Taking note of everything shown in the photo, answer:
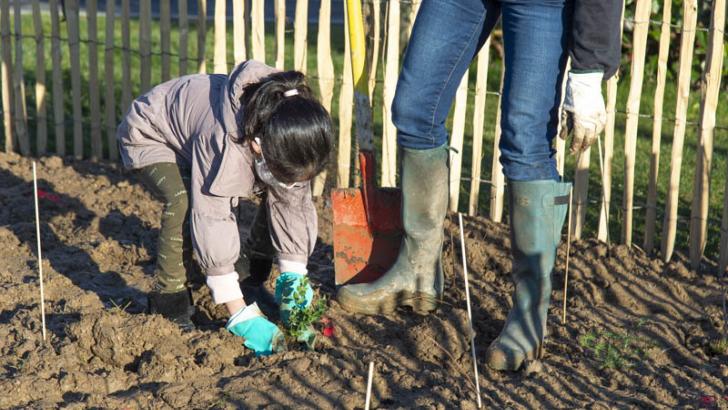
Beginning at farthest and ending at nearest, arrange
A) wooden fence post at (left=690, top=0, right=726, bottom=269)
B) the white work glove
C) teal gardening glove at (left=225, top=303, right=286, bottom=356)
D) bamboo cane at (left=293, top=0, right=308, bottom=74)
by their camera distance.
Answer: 1. bamboo cane at (left=293, top=0, right=308, bottom=74)
2. wooden fence post at (left=690, top=0, right=726, bottom=269)
3. teal gardening glove at (left=225, top=303, right=286, bottom=356)
4. the white work glove

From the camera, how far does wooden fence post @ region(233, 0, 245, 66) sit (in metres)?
5.20

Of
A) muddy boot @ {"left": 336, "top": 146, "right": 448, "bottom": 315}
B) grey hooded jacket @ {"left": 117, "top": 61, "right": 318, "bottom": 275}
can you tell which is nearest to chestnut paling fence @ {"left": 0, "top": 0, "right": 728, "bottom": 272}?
muddy boot @ {"left": 336, "top": 146, "right": 448, "bottom": 315}

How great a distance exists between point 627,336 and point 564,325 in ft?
0.79

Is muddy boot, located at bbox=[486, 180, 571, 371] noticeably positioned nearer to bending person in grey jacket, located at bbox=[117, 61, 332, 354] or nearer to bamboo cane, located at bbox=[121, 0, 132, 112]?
bending person in grey jacket, located at bbox=[117, 61, 332, 354]

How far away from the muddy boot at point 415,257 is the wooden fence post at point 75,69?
2.48 metres

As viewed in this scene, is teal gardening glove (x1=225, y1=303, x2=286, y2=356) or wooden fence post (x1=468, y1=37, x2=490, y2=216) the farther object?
wooden fence post (x1=468, y1=37, x2=490, y2=216)

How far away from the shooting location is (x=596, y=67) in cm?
326

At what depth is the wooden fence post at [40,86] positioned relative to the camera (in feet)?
18.9

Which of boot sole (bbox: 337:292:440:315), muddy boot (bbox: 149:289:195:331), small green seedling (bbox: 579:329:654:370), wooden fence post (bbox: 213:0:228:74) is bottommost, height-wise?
small green seedling (bbox: 579:329:654:370)

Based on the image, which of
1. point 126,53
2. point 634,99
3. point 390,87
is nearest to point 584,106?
point 634,99

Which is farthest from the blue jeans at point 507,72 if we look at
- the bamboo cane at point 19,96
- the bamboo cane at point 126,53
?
the bamboo cane at point 19,96

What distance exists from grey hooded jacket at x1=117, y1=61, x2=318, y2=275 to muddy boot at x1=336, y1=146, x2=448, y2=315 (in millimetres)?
396

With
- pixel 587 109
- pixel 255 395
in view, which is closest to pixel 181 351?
pixel 255 395

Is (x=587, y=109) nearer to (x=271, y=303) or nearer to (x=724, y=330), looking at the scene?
(x=724, y=330)
